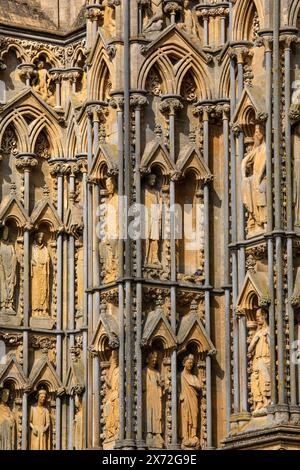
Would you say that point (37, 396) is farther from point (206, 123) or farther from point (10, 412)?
point (206, 123)

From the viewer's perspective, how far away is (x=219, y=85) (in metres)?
39.4

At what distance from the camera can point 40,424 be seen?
135 ft

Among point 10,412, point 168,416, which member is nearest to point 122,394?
point 168,416

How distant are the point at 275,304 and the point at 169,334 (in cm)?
261

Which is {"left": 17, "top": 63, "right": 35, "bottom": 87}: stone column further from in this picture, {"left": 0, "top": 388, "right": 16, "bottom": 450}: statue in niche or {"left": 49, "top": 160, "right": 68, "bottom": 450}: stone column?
{"left": 0, "top": 388, "right": 16, "bottom": 450}: statue in niche

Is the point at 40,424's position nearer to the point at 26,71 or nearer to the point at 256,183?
the point at 26,71

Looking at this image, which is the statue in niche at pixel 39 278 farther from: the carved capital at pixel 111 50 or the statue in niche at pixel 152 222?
the carved capital at pixel 111 50

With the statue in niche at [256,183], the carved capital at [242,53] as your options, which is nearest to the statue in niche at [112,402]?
the statue in niche at [256,183]

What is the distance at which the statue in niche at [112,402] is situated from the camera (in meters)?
38.6

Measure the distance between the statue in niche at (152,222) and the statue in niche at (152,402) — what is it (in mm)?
1310

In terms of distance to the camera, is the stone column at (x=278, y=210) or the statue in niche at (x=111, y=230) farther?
the statue in niche at (x=111, y=230)

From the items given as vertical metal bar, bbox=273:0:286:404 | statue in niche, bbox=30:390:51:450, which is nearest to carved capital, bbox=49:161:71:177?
statue in niche, bbox=30:390:51:450

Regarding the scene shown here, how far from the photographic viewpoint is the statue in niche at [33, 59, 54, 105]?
42312 mm

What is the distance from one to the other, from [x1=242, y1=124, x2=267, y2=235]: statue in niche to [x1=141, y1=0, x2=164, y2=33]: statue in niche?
3.01 meters
